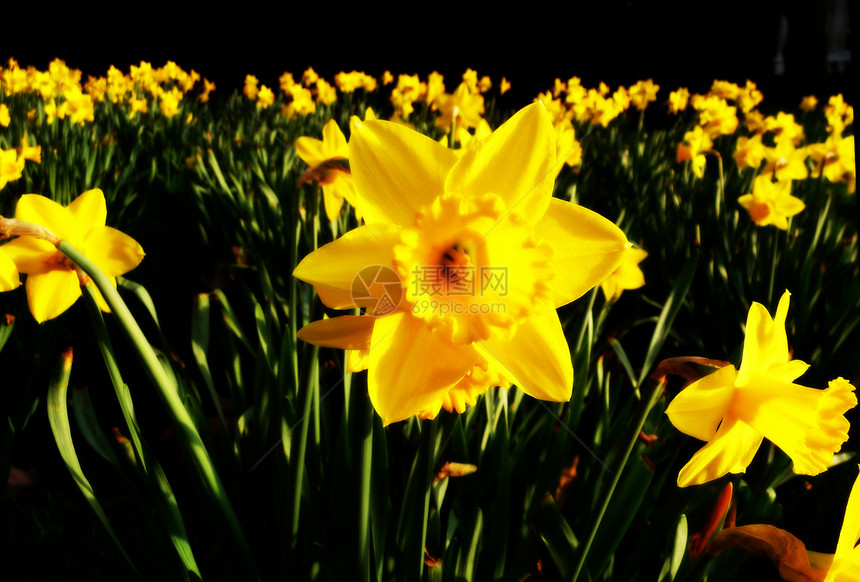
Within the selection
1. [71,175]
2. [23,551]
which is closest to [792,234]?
[23,551]

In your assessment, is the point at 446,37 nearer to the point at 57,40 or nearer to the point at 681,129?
the point at 681,129

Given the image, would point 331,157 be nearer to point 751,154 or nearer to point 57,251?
point 57,251

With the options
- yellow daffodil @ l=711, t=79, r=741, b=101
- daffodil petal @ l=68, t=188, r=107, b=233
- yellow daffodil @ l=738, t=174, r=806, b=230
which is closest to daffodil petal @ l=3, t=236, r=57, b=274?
daffodil petal @ l=68, t=188, r=107, b=233

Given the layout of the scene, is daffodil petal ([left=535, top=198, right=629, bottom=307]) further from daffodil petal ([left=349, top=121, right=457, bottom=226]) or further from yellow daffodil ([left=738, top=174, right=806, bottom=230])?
yellow daffodil ([left=738, top=174, right=806, bottom=230])

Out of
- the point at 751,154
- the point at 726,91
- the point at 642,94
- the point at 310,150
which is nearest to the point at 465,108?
the point at 310,150

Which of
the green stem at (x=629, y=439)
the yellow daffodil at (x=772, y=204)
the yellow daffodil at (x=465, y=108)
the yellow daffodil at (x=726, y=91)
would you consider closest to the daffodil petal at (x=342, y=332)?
the green stem at (x=629, y=439)
